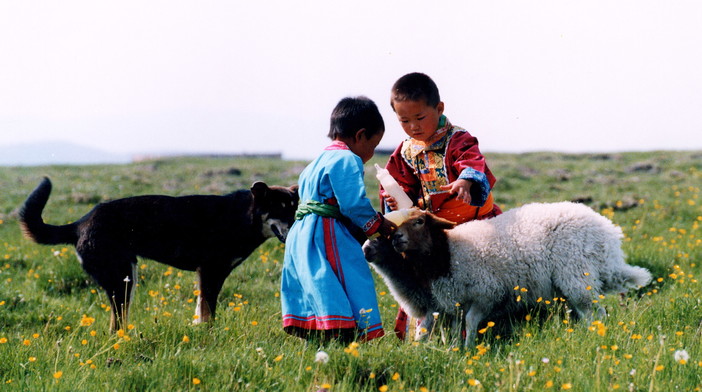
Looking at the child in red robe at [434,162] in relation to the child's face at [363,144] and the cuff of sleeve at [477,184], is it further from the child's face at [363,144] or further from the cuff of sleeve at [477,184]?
the child's face at [363,144]

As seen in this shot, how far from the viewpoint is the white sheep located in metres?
4.73

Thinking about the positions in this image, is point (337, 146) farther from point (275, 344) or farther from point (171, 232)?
point (171, 232)

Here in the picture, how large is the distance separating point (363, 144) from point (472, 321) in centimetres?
167

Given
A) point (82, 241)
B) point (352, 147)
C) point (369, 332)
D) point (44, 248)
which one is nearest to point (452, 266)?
point (369, 332)

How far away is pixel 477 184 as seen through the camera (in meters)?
4.68

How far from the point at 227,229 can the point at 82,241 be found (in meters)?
1.31

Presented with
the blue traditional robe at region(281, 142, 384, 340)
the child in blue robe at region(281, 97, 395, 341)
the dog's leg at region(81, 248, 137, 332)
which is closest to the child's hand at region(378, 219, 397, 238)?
the child in blue robe at region(281, 97, 395, 341)

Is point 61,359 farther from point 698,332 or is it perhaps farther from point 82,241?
point 698,332

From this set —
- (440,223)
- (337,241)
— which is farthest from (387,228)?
(440,223)

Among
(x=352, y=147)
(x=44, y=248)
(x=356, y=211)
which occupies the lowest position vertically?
(x=44, y=248)

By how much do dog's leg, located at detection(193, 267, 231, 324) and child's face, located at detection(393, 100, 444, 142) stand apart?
7.63 feet

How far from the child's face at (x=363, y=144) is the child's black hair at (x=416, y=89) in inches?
14.6

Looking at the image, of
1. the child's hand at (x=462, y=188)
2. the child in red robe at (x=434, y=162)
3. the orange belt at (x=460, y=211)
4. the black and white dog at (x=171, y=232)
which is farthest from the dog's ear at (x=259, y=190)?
the child's hand at (x=462, y=188)

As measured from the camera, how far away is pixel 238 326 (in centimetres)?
475
